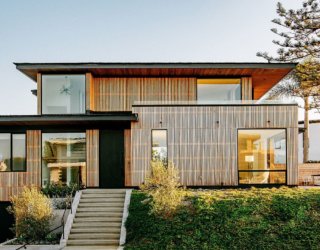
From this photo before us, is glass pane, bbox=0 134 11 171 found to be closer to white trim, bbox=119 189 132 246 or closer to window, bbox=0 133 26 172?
window, bbox=0 133 26 172

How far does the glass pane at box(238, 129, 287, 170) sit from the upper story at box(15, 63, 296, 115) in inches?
83.6

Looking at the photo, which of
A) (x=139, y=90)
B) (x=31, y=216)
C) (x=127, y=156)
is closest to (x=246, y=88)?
(x=139, y=90)

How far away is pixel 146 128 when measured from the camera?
17.6m

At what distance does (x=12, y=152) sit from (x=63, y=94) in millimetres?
3493

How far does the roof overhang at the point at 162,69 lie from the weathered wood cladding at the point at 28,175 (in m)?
3.08

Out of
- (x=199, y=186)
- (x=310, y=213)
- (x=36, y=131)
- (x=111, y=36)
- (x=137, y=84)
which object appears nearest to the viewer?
(x=310, y=213)

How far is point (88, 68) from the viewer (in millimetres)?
19016

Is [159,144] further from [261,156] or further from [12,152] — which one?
[12,152]

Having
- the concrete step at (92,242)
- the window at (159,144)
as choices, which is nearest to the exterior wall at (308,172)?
the window at (159,144)

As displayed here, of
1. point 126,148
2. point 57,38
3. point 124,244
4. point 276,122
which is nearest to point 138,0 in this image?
point 57,38

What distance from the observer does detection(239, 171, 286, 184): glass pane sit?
17656mm

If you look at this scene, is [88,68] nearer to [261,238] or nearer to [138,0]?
[138,0]

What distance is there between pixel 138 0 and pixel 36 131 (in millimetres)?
9549

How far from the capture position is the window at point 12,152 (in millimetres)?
18578
